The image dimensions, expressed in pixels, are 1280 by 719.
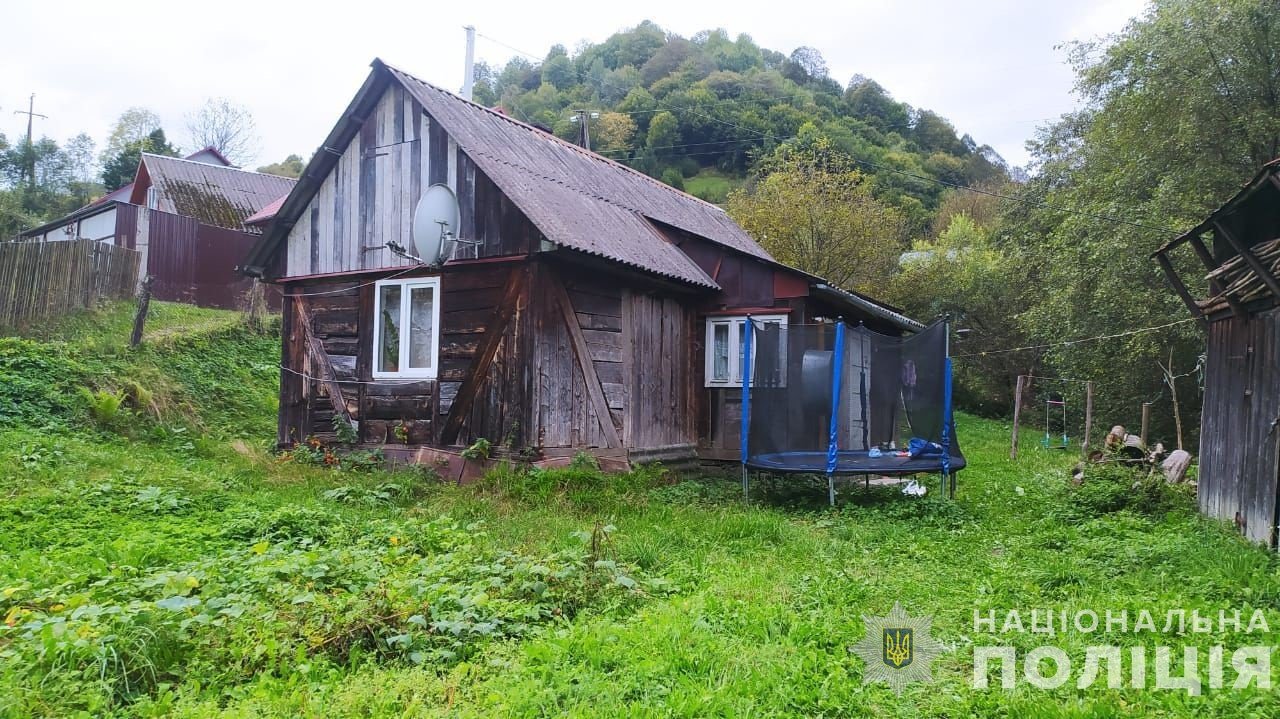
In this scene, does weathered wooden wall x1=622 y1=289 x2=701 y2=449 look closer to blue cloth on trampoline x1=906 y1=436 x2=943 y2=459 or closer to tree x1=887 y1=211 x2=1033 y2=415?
blue cloth on trampoline x1=906 y1=436 x2=943 y2=459

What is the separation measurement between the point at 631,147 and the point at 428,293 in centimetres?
3776

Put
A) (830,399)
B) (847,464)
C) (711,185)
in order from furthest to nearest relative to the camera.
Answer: (711,185), (830,399), (847,464)

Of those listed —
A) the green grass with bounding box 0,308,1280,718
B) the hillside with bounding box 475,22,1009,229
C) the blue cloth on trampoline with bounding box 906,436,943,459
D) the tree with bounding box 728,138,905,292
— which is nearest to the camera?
the green grass with bounding box 0,308,1280,718

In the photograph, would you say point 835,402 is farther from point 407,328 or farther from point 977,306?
point 977,306

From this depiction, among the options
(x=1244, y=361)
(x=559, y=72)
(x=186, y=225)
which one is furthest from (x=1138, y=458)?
(x=559, y=72)

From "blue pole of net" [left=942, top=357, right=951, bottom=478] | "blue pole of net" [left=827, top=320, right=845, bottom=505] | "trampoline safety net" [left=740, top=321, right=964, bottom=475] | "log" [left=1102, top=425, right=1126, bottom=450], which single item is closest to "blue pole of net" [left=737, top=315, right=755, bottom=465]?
"trampoline safety net" [left=740, top=321, right=964, bottom=475]

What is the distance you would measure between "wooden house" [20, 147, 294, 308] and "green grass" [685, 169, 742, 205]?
74.2 feet

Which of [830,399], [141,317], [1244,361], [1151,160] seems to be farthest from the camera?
[1151,160]

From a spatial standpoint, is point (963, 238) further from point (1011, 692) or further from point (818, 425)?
point (1011, 692)

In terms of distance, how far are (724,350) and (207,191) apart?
73.4 ft

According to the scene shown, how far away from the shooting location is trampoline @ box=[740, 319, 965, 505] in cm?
880

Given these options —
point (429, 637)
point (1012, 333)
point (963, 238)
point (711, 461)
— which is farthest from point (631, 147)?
point (429, 637)

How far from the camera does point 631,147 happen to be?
45688 millimetres

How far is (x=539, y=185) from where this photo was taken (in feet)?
33.2
